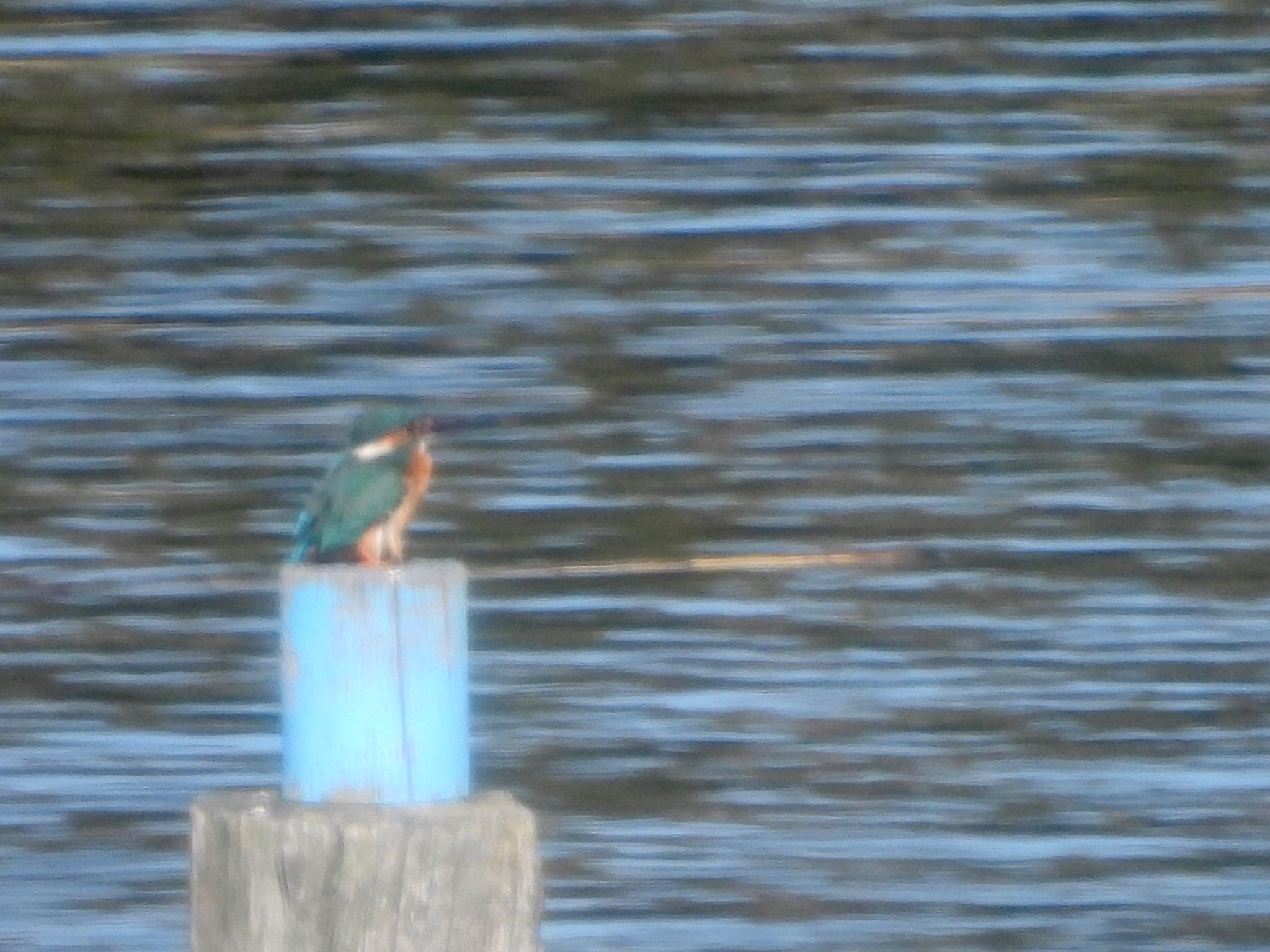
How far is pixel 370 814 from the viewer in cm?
192

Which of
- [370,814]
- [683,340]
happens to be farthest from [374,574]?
[683,340]

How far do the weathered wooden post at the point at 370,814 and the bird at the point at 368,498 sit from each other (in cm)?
50

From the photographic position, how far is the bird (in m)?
2.49

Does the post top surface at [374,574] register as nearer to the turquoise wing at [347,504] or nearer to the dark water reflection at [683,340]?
the turquoise wing at [347,504]

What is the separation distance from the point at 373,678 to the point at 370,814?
5.1 inches

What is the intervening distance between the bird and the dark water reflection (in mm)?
441

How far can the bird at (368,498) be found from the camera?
8.16ft

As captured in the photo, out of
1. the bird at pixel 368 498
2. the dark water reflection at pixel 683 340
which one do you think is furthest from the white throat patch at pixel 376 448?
the dark water reflection at pixel 683 340

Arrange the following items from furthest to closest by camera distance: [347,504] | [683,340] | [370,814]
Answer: [683,340]
[347,504]
[370,814]

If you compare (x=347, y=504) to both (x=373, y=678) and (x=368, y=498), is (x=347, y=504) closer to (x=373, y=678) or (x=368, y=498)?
(x=368, y=498)

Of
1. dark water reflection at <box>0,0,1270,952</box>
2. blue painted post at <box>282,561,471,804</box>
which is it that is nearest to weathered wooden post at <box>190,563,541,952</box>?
blue painted post at <box>282,561,471,804</box>

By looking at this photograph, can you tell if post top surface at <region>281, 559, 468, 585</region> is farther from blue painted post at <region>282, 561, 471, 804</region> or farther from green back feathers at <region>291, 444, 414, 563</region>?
green back feathers at <region>291, 444, 414, 563</region>

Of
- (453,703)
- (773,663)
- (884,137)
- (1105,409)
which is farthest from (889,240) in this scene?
(453,703)

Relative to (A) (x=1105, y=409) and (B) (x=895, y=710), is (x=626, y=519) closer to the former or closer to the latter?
(B) (x=895, y=710)
